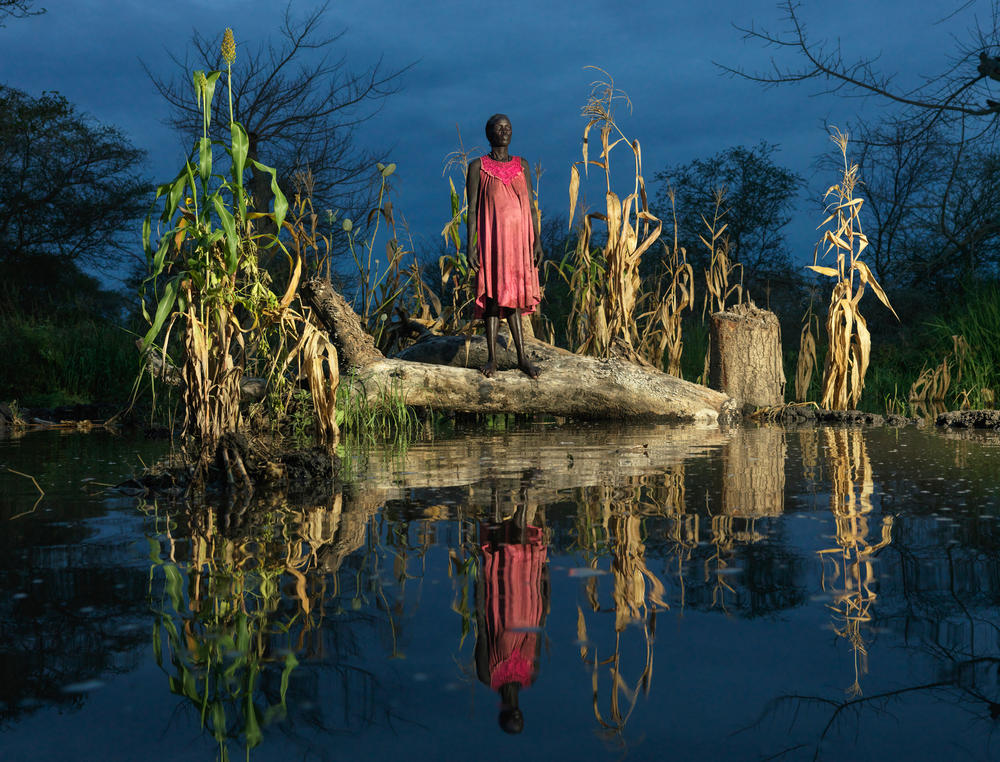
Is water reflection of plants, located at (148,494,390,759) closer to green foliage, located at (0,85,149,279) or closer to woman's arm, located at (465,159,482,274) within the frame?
woman's arm, located at (465,159,482,274)

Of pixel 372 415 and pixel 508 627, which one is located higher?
pixel 372 415

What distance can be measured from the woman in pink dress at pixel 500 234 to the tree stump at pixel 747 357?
199 centimetres

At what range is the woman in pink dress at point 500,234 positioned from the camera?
6875 mm

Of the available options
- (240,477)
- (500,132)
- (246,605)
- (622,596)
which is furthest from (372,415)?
(622,596)

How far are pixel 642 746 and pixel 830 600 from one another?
31.9 inches

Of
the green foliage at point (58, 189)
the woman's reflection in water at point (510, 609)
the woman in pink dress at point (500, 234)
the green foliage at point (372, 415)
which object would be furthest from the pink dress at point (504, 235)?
the green foliage at point (58, 189)

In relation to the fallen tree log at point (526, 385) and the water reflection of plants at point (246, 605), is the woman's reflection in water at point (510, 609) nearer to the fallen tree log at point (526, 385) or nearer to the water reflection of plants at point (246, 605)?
the water reflection of plants at point (246, 605)

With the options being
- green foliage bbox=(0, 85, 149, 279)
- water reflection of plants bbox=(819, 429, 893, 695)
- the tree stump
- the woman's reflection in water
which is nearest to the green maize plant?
the woman's reflection in water

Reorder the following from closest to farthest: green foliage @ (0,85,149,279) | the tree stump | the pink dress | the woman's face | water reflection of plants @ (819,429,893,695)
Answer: water reflection of plants @ (819,429,893,695) < the woman's face < the pink dress < the tree stump < green foliage @ (0,85,149,279)

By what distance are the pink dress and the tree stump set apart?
2035 mm

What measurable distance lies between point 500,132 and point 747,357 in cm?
317

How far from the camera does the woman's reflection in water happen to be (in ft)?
4.67

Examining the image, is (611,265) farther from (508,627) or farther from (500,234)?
(508,627)

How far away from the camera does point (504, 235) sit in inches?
275
